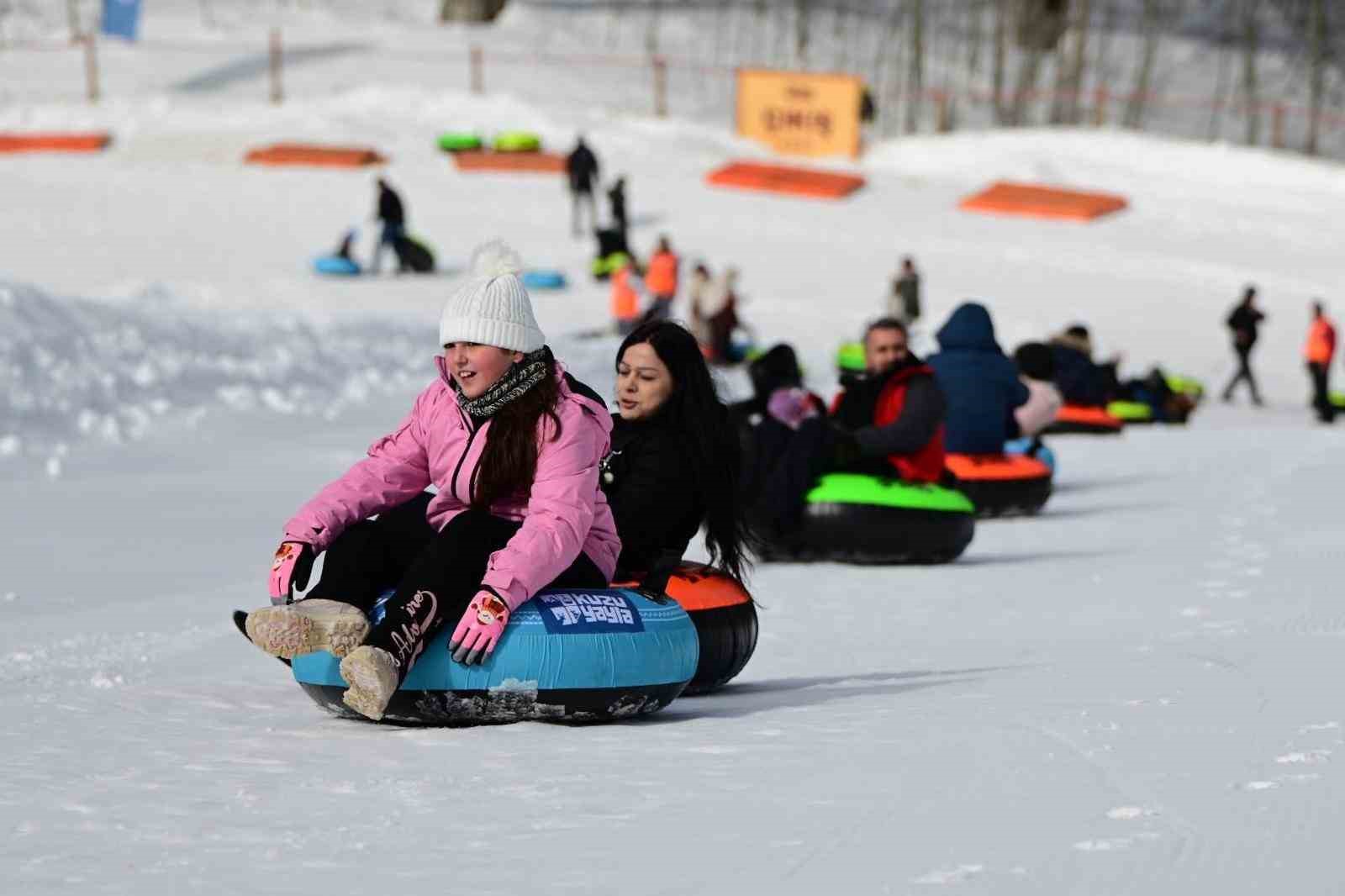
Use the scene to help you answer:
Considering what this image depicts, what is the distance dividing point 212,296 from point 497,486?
19082mm

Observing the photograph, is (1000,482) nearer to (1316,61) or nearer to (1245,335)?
(1245,335)

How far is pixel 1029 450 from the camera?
14.1 meters

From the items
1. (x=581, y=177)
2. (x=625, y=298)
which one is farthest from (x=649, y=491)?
(x=581, y=177)

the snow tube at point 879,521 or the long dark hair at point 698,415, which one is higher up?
the long dark hair at point 698,415

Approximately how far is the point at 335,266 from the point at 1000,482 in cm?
1482

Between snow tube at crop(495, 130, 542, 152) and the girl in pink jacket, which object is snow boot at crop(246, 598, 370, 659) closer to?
the girl in pink jacket

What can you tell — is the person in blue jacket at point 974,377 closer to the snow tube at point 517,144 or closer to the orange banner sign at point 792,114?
the snow tube at point 517,144

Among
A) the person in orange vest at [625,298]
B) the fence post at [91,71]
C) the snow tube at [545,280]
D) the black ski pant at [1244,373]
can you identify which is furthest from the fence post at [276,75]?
the black ski pant at [1244,373]

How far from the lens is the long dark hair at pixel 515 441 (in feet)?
17.9

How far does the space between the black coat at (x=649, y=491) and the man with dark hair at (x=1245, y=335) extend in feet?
62.8

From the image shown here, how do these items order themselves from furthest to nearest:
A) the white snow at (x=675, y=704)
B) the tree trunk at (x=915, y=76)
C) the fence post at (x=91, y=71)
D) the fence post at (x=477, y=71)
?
the tree trunk at (x=915, y=76) < the fence post at (x=477, y=71) < the fence post at (x=91, y=71) < the white snow at (x=675, y=704)

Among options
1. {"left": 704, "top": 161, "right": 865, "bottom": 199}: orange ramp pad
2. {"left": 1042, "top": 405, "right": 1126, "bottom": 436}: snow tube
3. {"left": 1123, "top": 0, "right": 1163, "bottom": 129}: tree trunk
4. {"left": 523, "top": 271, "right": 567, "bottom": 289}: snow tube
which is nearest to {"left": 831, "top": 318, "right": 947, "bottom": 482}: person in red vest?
{"left": 1042, "top": 405, "right": 1126, "bottom": 436}: snow tube

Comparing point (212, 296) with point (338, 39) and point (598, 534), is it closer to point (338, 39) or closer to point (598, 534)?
point (598, 534)

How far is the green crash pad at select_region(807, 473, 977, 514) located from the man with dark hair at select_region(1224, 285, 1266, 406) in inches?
577
